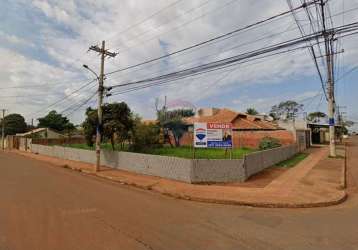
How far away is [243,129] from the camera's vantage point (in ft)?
122

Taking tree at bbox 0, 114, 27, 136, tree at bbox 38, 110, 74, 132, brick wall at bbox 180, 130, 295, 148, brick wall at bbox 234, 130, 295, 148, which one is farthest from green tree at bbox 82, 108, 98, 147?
tree at bbox 0, 114, 27, 136

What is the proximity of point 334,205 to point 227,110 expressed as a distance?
3047 cm

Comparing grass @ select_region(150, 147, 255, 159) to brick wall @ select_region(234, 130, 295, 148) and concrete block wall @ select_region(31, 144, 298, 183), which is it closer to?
concrete block wall @ select_region(31, 144, 298, 183)

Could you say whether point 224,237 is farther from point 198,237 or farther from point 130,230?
point 130,230

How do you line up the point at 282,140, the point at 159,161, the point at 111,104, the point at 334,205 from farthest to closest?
the point at 282,140 → the point at 111,104 → the point at 159,161 → the point at 334,205

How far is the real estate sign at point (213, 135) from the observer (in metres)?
15.0

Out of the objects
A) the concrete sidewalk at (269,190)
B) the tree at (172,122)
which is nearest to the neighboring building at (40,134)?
the tree at (172,122)

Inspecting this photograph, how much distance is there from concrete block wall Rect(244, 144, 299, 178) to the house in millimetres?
7264

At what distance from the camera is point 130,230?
6.74 metres

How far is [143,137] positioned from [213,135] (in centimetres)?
892

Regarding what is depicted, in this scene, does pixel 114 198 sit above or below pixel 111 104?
below

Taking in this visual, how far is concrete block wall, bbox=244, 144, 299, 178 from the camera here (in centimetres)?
1505

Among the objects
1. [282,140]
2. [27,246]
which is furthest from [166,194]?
[282,140]

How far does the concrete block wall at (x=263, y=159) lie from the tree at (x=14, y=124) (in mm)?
73060
